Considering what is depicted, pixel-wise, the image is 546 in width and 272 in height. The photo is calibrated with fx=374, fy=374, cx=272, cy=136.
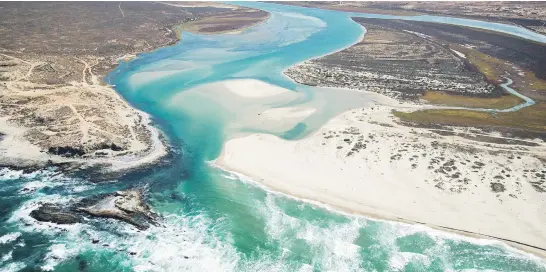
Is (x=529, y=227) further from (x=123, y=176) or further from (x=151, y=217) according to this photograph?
(x=123, y=176)

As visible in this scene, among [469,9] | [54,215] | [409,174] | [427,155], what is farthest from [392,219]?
[469,9]

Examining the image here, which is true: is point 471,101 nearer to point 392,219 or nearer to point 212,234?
point 392,219

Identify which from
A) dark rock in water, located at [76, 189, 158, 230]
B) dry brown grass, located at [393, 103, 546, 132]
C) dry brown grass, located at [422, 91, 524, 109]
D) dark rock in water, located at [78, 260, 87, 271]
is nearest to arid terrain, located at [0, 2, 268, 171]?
dark rock in water, located at [76, 189, 158, 230]

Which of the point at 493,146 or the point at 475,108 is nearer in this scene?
the point at 493,146

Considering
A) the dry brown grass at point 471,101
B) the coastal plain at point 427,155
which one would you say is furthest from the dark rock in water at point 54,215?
the dry brown grass at point 471,101

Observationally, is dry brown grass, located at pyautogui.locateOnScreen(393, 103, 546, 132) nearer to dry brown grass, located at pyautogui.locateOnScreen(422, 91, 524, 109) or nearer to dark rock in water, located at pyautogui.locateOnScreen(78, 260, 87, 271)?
dry brown grass, located at pyautogui.locateOnScreen(422, 91, 524, 109)

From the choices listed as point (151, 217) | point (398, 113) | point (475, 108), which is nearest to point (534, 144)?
point (475, 108)
